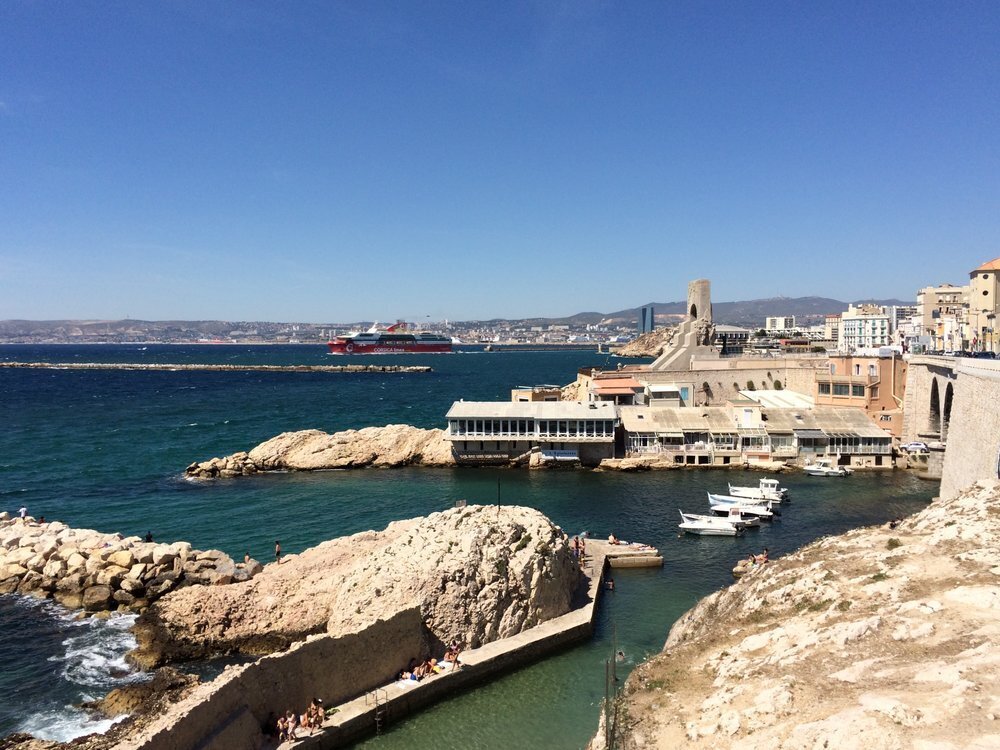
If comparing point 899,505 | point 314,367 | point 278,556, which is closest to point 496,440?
point 278,556

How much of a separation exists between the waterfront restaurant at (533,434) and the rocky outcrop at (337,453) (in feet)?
6.01

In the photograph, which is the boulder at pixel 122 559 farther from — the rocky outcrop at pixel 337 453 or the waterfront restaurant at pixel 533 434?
the waterfront restaurant at pixel 533 434

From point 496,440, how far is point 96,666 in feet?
97.6

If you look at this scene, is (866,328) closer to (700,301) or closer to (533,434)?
(700,301)

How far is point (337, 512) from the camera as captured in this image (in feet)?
111

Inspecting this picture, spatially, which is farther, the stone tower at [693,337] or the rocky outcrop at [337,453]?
the stone tower at [693,337]

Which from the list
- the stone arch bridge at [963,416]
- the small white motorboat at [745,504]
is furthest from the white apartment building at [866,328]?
the small white motorboat at [745,504]

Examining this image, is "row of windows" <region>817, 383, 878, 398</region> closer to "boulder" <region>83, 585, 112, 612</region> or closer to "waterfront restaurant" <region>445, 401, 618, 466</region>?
"waterfront restaurant" <region>445, 401, 618, 466</region>

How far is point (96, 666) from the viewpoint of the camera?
17.8 metres

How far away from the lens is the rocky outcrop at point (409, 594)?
1741 centimetres

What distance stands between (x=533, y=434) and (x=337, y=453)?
13.6 metres

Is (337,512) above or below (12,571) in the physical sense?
below

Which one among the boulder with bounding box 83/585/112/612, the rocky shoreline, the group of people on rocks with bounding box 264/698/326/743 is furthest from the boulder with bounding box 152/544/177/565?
the group of people on rocks with bounding box 264/698/326/743

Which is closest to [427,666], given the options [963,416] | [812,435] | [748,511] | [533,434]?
[748,511]
